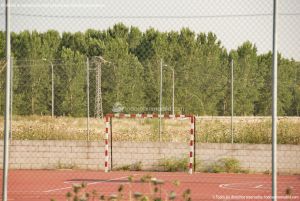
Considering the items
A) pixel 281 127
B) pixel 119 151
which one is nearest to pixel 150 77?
pixel 119 151

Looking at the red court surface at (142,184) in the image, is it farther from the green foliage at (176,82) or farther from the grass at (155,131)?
the green foliage at (176,82)

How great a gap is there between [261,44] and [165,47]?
1451 centimetres

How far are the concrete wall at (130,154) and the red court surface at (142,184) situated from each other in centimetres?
37

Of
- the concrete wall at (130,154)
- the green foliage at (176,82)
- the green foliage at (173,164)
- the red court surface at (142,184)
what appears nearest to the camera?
the red court surface at (142,184)

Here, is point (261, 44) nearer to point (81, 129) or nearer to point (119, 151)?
point (119, 151)

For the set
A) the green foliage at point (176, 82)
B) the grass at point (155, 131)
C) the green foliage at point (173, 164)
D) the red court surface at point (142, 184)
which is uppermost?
the green foliage at point (176, 82)

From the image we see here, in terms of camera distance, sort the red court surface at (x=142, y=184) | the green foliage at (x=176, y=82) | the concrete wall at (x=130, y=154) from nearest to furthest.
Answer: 1. the red court surface at (x=142, y=184)
2. the concrete wall at (x=130, y=154)
3. the green foliage at (x=176, y=82)

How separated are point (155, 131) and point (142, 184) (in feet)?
23.3

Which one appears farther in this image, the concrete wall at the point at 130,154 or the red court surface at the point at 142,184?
the concrete wall at the point at 130,154

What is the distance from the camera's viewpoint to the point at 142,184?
11500 millimetres

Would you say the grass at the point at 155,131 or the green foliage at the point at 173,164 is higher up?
the grass at the point at 155,131

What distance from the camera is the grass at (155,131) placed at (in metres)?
17.5

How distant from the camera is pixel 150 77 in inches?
733

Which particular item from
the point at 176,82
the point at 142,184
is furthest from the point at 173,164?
the point at 142,184
